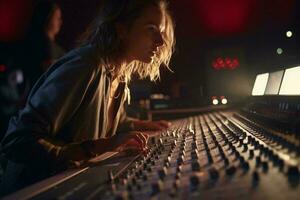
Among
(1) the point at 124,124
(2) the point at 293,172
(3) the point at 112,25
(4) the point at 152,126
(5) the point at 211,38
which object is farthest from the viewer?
(5) the point at 211,38

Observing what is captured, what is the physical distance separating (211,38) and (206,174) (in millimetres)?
2887

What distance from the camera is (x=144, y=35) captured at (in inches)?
62.7

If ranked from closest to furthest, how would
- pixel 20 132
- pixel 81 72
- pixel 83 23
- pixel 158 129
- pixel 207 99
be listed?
pixel 20 132, pixel 81 72, pixel 158 129, pixel 207 99, pixel 83 23

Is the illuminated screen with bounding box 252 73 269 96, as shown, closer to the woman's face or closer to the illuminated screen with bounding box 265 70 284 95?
the illuminated screen with bounding box 265 70 284 95

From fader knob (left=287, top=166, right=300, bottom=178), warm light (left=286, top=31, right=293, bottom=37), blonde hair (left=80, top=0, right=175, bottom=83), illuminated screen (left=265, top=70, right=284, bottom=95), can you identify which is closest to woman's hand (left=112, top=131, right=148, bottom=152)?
blonde hair (left=80, top=0, right=175, bottom=83)

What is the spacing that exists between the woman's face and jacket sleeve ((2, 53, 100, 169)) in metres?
0.34

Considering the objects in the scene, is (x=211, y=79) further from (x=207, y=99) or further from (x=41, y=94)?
(x=41, y=94)

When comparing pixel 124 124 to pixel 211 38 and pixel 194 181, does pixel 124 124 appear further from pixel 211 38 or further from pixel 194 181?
pixel 211 38

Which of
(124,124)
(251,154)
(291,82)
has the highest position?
(291,82)

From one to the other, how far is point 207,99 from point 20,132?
2.19 metres

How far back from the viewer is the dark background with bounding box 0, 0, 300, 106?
8.87 ft

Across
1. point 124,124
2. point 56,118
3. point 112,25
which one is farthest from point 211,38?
point 56,118

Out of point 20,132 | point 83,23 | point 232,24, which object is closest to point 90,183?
point 20,132

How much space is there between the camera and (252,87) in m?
2.92
